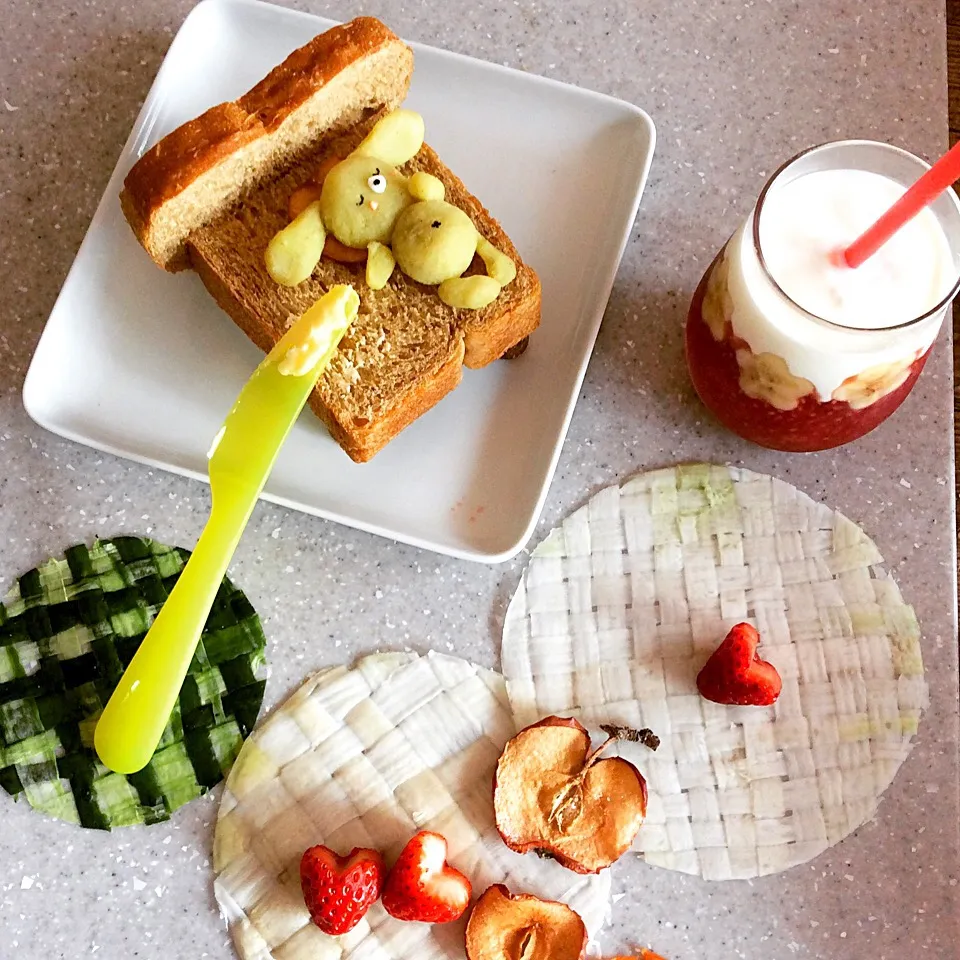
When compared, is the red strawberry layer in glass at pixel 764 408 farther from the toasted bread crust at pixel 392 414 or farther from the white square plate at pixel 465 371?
the toasted bread crust at pixel 392 414

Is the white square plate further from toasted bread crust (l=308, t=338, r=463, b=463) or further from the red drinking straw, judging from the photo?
the red drinking straw

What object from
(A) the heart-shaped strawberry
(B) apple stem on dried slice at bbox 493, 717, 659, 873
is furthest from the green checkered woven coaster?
(A) the heart-shaped strawberry

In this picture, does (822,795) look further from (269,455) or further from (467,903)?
(269,455)

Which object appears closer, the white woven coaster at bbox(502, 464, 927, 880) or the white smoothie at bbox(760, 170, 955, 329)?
the white smoothie at bbox(760, 170, 955, 329)

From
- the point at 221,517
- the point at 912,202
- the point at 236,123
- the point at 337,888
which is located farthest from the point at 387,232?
the point at 337,888

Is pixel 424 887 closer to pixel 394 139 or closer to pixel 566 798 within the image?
pixel 566 798

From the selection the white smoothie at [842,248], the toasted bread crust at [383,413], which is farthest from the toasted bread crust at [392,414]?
the white smoothie at [842,248]

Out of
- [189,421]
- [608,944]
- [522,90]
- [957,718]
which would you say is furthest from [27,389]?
[957,718]
